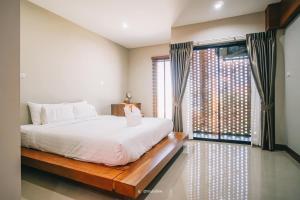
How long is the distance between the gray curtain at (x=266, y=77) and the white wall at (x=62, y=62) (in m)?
3.78

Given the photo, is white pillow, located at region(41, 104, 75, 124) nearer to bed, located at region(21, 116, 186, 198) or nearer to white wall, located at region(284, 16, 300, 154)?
bed, located at region(21, 116, 186, 198)

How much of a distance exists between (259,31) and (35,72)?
4.58 metres

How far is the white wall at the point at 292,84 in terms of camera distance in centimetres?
294

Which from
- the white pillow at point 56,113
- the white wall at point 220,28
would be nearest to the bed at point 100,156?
the white pillow at point 56,113

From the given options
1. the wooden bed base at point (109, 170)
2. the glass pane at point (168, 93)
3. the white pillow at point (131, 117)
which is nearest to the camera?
the wooden bed base at point (109, 170)

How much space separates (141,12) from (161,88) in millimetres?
2663

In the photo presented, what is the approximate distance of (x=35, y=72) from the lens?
3238 mm

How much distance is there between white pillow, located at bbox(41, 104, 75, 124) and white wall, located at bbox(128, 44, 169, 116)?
279 cm

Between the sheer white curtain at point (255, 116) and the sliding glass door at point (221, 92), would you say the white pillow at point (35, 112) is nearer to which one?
the sliding glass door at point (221, 92)

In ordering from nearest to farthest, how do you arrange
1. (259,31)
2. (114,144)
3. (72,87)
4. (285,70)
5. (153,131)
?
(114,144)
(153,131)
(285,70)
(259,31)
(72,87)

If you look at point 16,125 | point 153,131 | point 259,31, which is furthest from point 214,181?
point 259,31

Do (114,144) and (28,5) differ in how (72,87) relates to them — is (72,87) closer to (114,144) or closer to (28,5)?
(28,5)

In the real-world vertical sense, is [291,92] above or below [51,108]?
above

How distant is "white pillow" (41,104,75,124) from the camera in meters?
3.01
